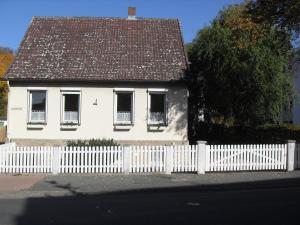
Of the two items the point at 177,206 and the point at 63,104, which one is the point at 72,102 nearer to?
the point at 63,104

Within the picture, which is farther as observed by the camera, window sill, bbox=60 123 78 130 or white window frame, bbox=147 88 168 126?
white window frame, bbox=147 88 168 126

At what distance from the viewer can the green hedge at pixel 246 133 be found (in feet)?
80.9

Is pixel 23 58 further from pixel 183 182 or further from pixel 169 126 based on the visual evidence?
pixel 183 182

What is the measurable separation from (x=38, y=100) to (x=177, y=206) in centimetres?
1496

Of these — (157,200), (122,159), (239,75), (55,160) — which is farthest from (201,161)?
(239,75)

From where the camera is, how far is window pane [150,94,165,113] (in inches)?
974

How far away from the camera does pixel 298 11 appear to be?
17.0m

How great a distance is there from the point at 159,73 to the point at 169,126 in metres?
→ 2.57

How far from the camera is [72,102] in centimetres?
2462

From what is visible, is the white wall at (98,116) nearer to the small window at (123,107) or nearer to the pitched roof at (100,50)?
the small window at (123,107)

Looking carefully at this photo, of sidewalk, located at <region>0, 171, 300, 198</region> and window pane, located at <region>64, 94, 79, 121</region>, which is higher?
window pane, located at <region>64, 94, 79, 121</region>

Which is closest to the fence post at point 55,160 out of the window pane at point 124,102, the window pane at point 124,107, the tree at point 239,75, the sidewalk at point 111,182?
the sidewalk at point 111,182

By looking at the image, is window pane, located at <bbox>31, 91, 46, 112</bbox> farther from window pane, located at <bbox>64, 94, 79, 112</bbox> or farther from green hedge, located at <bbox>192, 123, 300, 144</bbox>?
green hedge, located at <bbox>192, 123, 300, 144</bbox>

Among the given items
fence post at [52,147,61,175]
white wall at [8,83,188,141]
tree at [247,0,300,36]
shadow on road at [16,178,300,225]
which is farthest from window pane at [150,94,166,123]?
shadow on road at [16,178,300,225]
